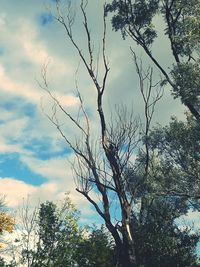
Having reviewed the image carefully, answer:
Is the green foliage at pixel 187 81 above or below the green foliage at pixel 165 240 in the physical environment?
above

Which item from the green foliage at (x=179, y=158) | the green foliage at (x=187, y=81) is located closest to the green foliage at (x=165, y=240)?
the green foliage at (x=179, y=158)

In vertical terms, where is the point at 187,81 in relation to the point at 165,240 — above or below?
above

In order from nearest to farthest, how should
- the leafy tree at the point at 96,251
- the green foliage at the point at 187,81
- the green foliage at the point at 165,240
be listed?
1. the green foliage at the point at 187,81
2. the green foliage at the point at 165,240
3. the leafy tree at the point at 96,251

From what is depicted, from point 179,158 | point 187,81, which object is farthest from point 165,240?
point 187,81

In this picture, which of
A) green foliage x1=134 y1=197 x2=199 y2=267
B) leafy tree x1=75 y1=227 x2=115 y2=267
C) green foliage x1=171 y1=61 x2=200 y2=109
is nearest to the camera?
→ green foliage x1=171 y1=61 x2=200 y2=109

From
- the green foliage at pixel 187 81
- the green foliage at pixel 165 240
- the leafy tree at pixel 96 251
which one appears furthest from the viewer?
the leafy tree at pixel 96 251

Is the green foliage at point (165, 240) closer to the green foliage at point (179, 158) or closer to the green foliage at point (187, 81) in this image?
the green foliage at point (179, 158)

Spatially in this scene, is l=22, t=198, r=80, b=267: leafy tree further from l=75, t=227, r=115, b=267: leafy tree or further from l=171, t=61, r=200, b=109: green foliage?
l=171, t=61, r=200, b=109: green foliage

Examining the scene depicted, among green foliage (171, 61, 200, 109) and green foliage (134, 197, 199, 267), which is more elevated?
green foliage (171, 61, 200, 109)

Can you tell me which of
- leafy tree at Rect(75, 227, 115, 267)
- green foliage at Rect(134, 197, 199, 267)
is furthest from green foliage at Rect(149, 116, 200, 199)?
leafy tree at Rect(75, 227, 115, 267)

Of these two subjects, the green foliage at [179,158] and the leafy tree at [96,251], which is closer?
the green foliage at [179,158]

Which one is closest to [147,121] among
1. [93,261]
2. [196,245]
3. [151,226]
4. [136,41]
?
[136,41]

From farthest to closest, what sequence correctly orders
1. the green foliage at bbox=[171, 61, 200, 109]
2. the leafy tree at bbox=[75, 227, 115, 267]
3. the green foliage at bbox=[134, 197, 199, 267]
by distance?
the leafy tree at bbox=[75, 227, 115, 267] < the green foliage at bbox=[134, 197, 199, 267] < the green foliage at bbox=[171, 61, 200, 109]

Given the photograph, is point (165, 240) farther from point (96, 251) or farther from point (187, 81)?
point (187, 81)
